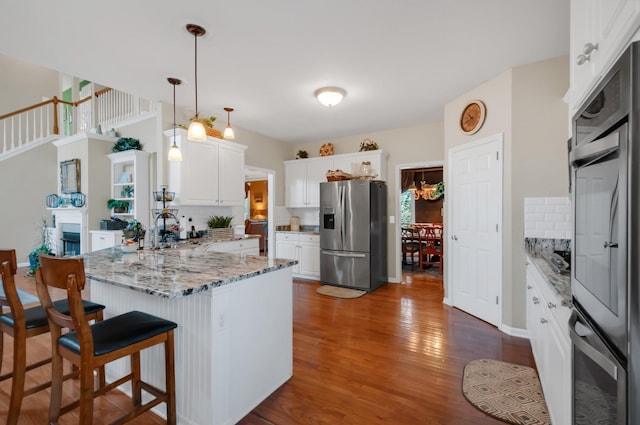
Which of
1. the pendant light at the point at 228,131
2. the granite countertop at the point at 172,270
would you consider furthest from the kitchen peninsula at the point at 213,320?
the pendant light at the point at 228,131

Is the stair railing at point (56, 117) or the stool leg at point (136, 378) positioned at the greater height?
the stair railing at point (56, 117)

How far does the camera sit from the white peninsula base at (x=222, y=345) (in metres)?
1.63

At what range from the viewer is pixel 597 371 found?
0.98m

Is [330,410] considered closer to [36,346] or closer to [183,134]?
[36,346]

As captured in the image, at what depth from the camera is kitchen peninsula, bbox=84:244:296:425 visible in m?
1.62

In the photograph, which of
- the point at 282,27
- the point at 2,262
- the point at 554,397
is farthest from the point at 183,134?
the point at 554,397

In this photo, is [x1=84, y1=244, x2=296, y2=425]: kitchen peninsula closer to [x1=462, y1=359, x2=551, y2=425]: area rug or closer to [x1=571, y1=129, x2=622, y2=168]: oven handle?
[x1=462, y1=359, x2=551, y2=425]: area rug

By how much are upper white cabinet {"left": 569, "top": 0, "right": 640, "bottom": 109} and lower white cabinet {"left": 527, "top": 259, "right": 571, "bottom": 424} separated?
96 cm

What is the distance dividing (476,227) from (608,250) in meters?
2.75

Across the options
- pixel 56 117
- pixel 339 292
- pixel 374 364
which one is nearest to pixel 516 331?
pixel 374 364

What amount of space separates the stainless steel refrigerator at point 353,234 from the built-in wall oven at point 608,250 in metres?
3.47

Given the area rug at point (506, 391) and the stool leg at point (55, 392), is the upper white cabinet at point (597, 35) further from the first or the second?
the stool leg at point (55, 392)

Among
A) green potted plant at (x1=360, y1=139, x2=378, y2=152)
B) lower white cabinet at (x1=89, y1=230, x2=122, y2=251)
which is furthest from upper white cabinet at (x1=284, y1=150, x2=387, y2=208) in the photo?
lower white cabinet at (x1=89, y1=230, x2=122, y2=251)

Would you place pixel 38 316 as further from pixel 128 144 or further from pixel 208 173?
pixel 128 144
